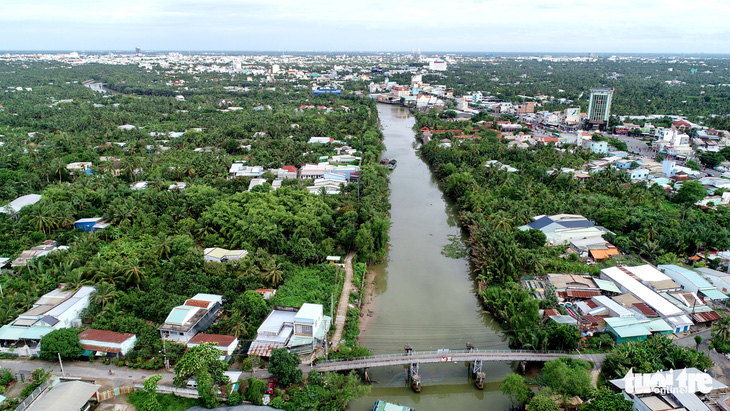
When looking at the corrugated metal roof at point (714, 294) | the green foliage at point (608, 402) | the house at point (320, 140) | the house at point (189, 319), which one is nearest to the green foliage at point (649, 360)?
the green foliage at point (608, 402)

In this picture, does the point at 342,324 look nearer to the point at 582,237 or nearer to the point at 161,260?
the point at 161,260

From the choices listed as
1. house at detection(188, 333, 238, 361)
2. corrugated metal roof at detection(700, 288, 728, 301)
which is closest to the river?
house at detection(188, 333, 238, 361)

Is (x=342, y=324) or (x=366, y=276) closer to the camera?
(x=342, y=324)

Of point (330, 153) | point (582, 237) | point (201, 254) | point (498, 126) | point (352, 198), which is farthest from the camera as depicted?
point (498, 126)

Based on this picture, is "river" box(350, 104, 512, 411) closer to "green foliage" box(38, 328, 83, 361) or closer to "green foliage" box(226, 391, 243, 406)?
"green foliage" box(226, 391, 243, 406)

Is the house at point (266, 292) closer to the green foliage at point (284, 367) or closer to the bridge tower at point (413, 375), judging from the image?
the green foliage at point (284, 367)

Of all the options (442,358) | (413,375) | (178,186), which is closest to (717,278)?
(442,358)

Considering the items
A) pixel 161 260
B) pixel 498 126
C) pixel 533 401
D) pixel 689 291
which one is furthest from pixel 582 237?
pixel 498 126
